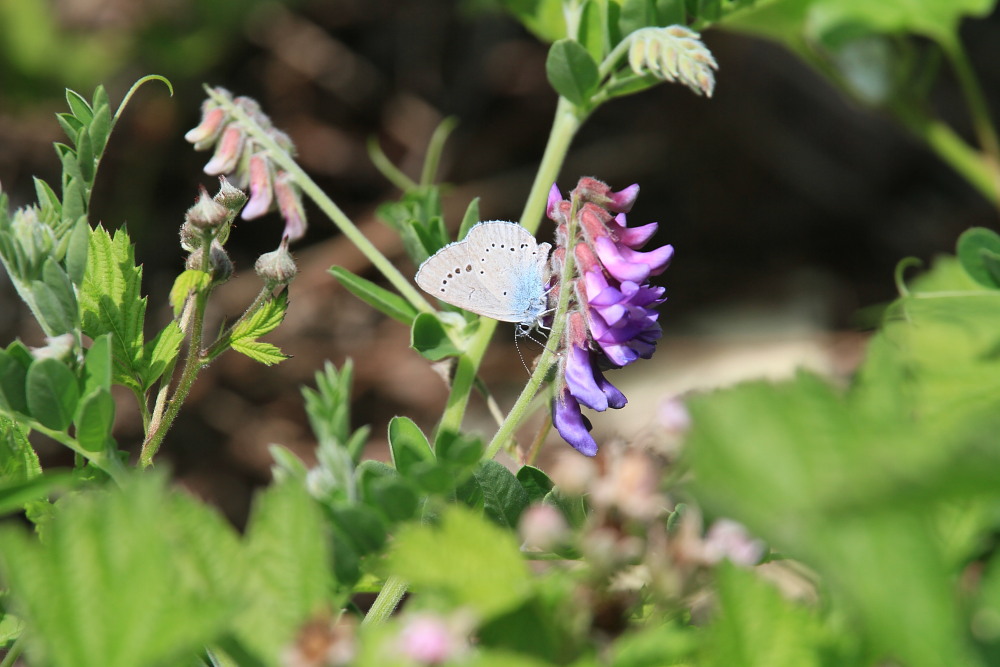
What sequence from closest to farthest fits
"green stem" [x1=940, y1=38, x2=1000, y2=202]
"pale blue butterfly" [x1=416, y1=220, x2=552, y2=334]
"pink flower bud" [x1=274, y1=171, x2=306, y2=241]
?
"pale blue butterfly" [x1=416, y1=220, x2=552, y2=334]
"pink flower bud" [x1=274, y1=171, x2=306, y2=241]
"green stem" [x1=940, y1=38, x2=1000, y2=202]

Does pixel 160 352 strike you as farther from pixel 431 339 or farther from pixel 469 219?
pixel 469 219

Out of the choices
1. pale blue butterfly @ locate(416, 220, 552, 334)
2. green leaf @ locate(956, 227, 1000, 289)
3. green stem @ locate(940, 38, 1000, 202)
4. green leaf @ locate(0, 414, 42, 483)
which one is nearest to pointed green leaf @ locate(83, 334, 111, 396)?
green leaf @ locate(0, 414, 42, 483)

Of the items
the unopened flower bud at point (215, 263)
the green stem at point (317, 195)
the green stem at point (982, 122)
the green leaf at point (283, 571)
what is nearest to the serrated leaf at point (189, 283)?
the unopened flower bud at point (215, 263)

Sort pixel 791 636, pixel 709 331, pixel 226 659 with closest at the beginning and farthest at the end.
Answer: pixel 791 636 < pixel 226 659 < pixel 709 331

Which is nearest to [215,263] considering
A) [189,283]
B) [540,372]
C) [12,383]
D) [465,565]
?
[189,283]

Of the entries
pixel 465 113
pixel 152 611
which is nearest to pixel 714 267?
pixel 465 113

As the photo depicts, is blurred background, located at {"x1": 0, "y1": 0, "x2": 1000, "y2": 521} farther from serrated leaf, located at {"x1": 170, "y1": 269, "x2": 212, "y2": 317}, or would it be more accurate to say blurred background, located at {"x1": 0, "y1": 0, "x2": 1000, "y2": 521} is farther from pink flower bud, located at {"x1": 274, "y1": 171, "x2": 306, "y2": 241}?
serrated leaf, located at {"x1": 170, "y1": 269, "x2": 212, "y2": 317}

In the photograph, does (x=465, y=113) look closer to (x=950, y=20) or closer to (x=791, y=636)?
(x=950, y=20)
